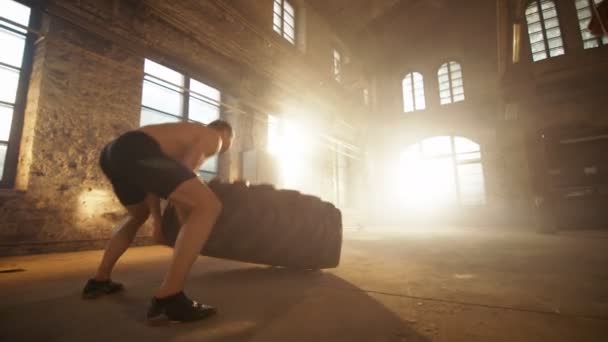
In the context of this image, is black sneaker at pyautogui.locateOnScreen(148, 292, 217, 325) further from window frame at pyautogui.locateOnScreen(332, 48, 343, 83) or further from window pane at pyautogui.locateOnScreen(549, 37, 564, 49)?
window pane at pyautogui.locateOnScreen(549, 37, 564, 49)

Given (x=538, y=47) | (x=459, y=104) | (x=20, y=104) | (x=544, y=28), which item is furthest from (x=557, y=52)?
(x=20, y=104)

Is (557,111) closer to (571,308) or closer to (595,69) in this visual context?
(595,69)

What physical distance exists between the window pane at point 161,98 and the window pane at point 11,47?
1.46 m

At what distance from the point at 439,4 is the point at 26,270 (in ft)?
43.2

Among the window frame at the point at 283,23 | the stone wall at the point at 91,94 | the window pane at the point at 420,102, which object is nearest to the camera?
the stone wall at the point at 91,94

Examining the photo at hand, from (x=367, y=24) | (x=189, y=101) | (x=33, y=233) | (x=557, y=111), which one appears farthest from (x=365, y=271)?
(x=367, y=24)

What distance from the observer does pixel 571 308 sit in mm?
1271

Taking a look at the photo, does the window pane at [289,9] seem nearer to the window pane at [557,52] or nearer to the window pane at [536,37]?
the window pane at [536,37]

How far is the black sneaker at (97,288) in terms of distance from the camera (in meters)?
1.51

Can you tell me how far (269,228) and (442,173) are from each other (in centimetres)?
1044

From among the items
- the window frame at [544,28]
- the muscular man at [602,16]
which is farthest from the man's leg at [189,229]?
the window frame at [544,28]

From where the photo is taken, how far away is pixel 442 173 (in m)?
10.5

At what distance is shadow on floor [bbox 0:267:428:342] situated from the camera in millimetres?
1030

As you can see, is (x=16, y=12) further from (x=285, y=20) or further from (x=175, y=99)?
(x=285, y=20)
